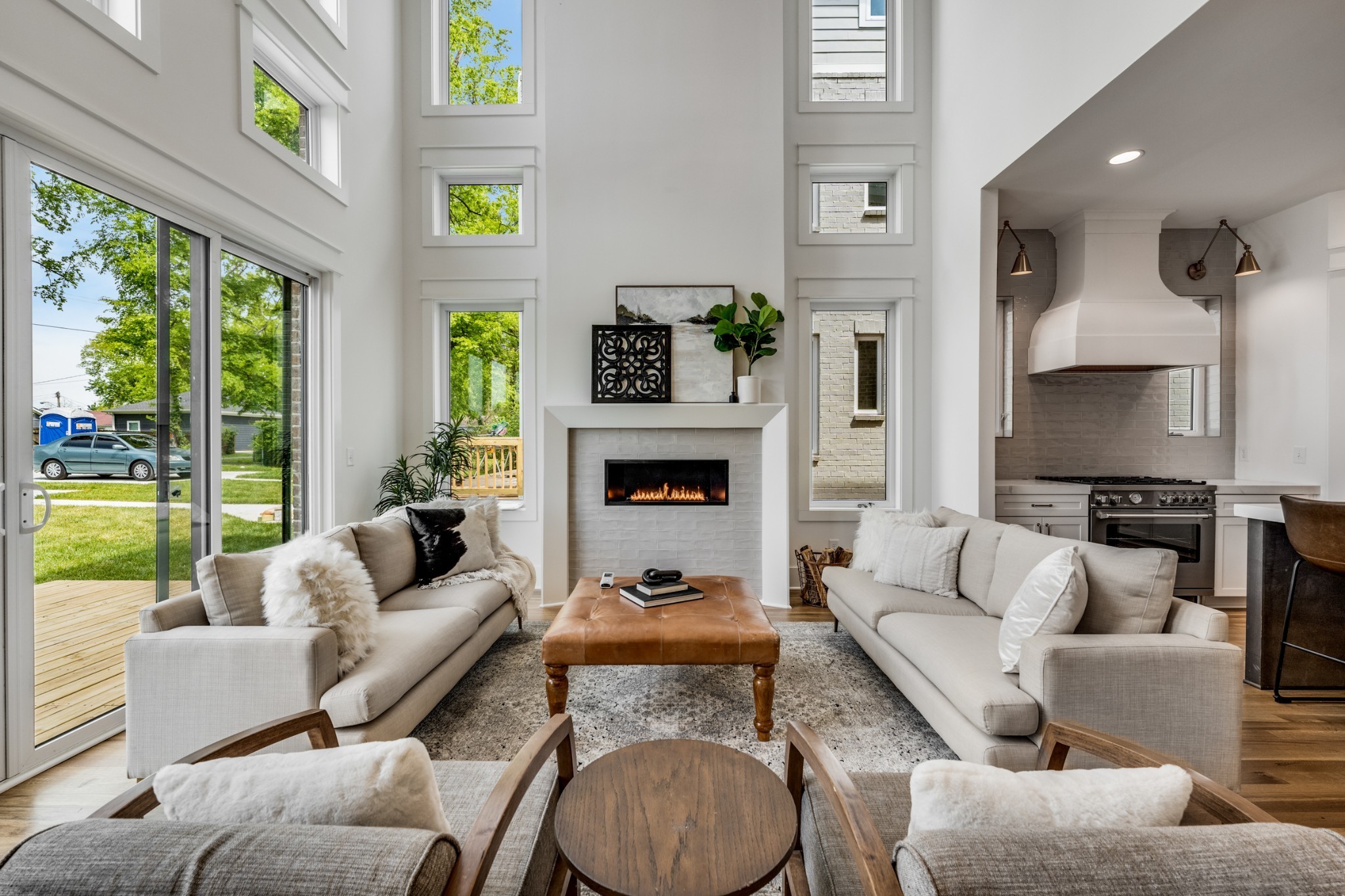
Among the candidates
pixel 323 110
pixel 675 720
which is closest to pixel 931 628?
pixel 675 720

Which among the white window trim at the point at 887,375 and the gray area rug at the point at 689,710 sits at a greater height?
the white window trim at the point at 887,375

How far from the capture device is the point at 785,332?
4535mm

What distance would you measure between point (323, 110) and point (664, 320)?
2517 millimetres

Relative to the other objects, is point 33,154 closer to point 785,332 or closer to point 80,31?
point 80,31

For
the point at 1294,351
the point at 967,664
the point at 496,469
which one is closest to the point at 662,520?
the point at 496,469

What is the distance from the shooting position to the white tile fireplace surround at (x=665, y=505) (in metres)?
4.30

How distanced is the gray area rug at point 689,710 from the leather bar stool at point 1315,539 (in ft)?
5.70

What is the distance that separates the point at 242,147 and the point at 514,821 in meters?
3.30

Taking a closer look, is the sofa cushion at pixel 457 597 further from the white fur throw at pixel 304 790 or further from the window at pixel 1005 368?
the window at pixel 1005 368

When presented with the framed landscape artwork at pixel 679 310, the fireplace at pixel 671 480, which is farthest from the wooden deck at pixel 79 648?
the framed landscape artwork at pixel 679 310

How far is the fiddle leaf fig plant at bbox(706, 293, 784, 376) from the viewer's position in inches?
165

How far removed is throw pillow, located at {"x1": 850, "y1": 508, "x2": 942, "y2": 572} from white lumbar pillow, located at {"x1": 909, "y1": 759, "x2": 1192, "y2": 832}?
238 cm

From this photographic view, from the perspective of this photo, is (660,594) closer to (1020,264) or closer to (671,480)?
(671,480)

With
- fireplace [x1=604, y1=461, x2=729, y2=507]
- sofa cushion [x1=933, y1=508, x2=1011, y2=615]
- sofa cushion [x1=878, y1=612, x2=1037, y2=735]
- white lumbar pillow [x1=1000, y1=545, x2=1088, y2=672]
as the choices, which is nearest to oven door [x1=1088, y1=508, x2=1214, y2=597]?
sofa cushion [x1=933, y1=508, x2=1011, y2=615]
